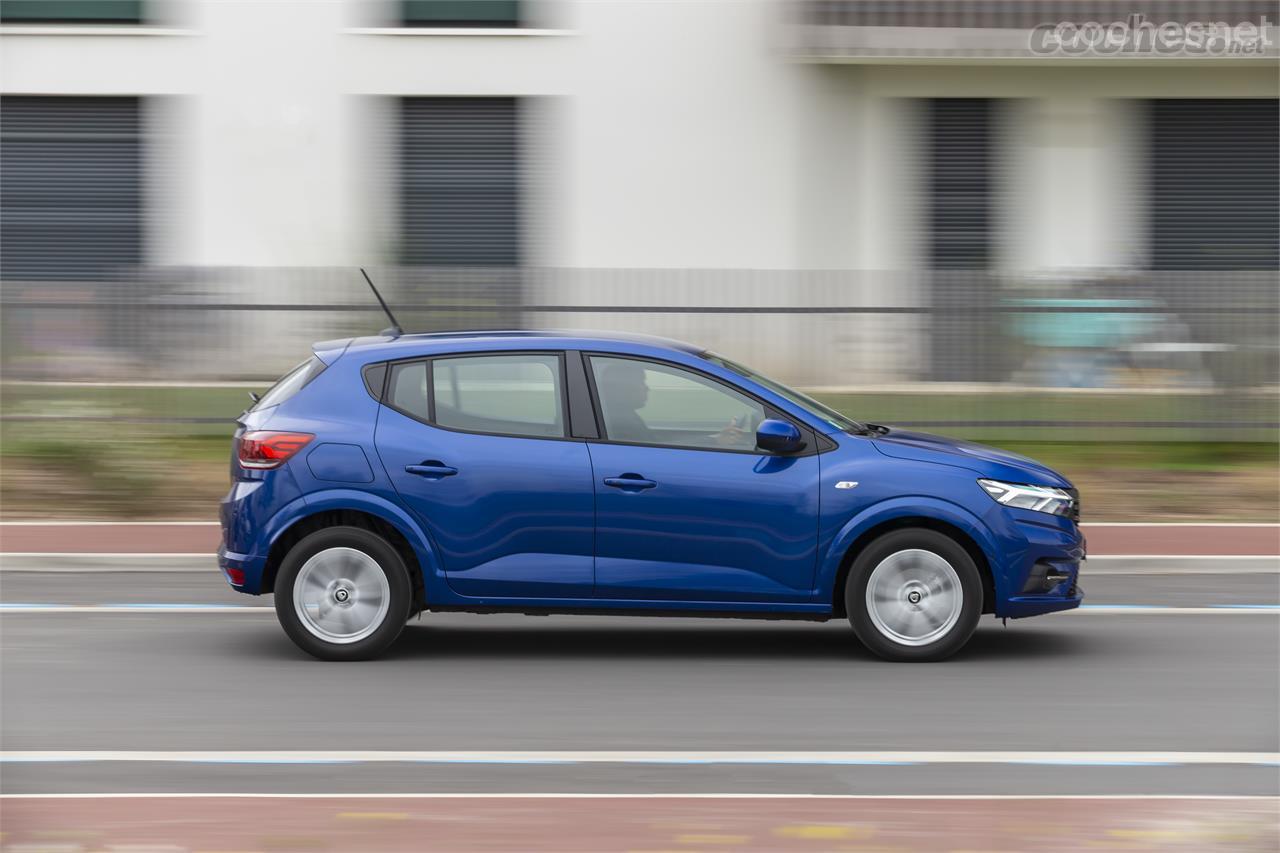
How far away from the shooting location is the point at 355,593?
26.1 feet

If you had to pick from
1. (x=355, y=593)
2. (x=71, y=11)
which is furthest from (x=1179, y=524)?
(x=71, y=11)

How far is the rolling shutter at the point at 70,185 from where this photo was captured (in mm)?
19766

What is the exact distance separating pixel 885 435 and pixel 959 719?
164 cm

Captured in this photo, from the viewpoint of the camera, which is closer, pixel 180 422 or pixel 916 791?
pixel 916 791

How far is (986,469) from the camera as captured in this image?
26.0ft

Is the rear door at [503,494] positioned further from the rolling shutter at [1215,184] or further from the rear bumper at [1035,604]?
the rolling shutter at [1215,184]

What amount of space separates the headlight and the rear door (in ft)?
5.78

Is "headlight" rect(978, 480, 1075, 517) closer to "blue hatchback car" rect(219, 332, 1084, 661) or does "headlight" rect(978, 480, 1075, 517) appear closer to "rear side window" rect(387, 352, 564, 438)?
"blue hatchback car" rect(219, 332, 1084, 661)

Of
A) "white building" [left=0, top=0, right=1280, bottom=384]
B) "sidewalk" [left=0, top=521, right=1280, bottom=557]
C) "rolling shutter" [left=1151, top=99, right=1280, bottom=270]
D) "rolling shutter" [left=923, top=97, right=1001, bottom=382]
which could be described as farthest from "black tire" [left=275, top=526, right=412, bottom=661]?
"rolling shutter" [left=1151, top=99, right=1280, bottom=270]

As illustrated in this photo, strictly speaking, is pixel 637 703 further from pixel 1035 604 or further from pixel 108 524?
pixel 108 524

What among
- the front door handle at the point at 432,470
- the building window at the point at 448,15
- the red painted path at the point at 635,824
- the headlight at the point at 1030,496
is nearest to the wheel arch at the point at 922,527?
the headlight at the point at 1030,496

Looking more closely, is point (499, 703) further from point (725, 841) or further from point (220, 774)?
point (725, 841)

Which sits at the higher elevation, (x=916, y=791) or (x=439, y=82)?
(x=439, y=82)

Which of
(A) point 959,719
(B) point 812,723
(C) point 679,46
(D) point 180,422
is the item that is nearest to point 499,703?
(B) point 812,723
